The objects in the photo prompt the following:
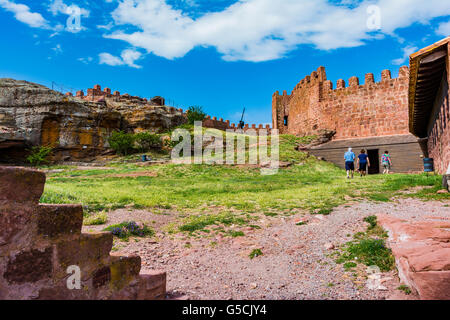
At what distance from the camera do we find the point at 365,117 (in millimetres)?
29031

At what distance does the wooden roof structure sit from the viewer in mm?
8805

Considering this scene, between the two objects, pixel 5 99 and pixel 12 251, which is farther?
pixel 5 99

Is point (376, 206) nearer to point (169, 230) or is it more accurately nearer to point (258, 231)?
point (258, 231)

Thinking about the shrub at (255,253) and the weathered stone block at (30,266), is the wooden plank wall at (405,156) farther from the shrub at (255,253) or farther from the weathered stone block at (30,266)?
the weathered stone block at (30,266)

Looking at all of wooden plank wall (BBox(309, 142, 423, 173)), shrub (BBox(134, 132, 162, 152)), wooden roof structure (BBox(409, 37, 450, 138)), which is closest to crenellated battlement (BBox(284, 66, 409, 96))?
wooden plank wall (BBox(309, 142, 423, 173))

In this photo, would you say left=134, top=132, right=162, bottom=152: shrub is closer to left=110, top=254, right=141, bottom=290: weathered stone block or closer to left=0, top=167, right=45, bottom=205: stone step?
left=110, top=254, right=141, bottom=290: weathered stone block

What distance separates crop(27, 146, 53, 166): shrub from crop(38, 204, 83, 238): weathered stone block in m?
32.3

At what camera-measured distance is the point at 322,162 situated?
2706 centimetres

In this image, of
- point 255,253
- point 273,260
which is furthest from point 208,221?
point 273,260

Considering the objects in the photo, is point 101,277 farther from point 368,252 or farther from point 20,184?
point 368,252

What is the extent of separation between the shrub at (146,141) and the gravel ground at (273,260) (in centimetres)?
2822

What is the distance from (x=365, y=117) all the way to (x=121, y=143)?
88.0ft
